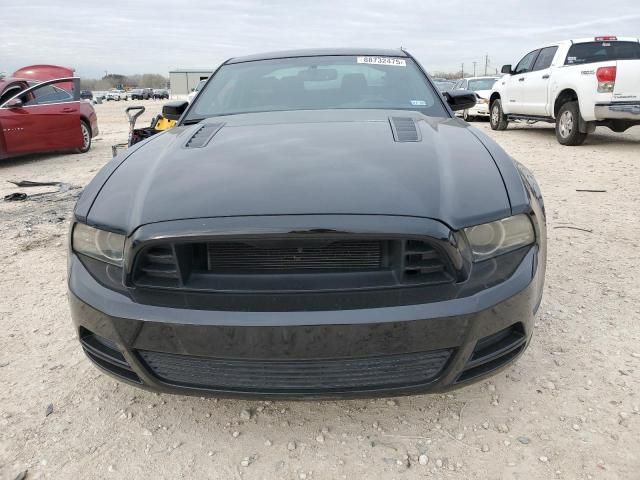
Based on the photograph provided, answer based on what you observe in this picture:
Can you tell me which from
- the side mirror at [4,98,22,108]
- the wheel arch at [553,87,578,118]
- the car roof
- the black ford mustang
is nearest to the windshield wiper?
the car roof

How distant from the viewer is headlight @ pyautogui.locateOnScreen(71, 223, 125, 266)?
1643 millimetres

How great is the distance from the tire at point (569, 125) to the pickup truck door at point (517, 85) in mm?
1414

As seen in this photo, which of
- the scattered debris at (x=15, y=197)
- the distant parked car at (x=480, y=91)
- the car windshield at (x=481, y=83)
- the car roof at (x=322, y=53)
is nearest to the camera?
the car roof at (x=322, y=53)

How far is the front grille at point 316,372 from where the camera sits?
1536 millimetres

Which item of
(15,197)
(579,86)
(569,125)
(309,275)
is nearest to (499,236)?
(309,275)

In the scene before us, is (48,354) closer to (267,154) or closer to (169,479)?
(169,479)

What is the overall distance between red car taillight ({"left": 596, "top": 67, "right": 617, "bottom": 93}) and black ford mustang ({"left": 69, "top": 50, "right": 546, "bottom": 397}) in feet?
22.8

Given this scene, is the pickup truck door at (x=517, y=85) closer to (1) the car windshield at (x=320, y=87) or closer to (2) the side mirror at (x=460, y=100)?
(2) the side mirror at (x=460, y=100)

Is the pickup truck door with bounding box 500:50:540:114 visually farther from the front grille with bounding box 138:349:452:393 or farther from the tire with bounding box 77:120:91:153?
the front grille with bounding box 138:349:452:393

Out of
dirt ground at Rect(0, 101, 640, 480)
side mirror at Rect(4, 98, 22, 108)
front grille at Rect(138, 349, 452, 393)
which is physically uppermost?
side mirror at Rect(4, 98, 22, 108)

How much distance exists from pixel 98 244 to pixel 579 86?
8.25 m

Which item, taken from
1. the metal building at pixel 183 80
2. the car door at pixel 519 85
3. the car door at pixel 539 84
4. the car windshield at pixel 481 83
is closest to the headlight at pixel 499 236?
the car door at pixel 539 84

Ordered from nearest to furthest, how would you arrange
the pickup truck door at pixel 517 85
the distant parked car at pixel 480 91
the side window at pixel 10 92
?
the side window at pixel 10 92 → the pickup truck door at pixel 517 85 → the distant parked car at pixel 480 91

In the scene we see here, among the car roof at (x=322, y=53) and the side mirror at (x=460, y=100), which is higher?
the car roof at (x=322, y=53)
